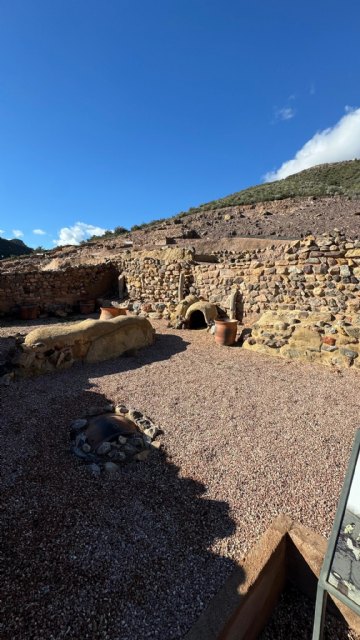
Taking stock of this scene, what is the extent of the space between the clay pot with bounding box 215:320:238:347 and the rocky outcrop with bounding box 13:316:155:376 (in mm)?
1968

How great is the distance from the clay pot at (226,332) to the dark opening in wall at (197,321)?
207 cm

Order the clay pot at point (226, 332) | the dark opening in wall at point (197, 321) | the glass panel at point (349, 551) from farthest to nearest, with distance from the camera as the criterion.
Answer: the dark opening in wall at point (197, 321)
the clay pot at point (226, 332)
the glass panel at point (349, 551)

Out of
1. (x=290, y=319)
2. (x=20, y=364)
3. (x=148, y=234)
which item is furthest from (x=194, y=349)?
(x=148, y=234)

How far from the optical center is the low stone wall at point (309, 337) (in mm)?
6578

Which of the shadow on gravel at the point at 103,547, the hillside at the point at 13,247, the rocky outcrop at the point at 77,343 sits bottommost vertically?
the shadow on gravel at the point at 103,547

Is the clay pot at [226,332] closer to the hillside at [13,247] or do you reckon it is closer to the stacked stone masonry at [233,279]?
the stacked stone masonry at [233,279]

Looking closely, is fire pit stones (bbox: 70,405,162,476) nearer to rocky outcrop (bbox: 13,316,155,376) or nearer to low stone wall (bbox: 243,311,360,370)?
rocky outcrop (bbox: 13,316,155,376)

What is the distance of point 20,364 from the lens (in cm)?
585

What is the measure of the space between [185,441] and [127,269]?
11.0 metres

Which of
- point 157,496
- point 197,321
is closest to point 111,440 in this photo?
point 157,496

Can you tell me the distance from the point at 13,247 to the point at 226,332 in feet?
150

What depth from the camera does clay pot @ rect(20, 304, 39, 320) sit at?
11266mm

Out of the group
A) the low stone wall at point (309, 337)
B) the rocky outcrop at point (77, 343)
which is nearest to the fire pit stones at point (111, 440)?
the rocky outcrop at point (77, 343)

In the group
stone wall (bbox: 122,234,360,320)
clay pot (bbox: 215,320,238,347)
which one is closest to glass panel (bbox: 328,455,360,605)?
clay pot (bbox: 215,320,238,347)
